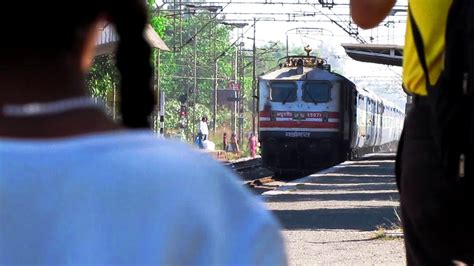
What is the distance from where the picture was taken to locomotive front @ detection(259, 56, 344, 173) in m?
27.2

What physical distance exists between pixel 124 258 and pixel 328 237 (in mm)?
8836

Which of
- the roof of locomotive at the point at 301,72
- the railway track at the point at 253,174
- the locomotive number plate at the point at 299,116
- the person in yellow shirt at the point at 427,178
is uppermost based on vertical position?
the roof of locomotive at the point at 301,72

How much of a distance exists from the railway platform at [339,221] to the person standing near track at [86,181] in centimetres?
675

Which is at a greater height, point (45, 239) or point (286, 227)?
point (45, 239)

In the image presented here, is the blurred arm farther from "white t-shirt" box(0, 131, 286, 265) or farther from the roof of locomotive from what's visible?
the roof of locomotive

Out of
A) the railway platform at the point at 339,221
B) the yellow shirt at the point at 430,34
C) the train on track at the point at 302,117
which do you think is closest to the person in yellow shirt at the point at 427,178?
the yellow shirt at the point at 430,34

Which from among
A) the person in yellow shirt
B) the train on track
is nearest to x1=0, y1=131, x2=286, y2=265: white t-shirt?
the person in yellow shirt

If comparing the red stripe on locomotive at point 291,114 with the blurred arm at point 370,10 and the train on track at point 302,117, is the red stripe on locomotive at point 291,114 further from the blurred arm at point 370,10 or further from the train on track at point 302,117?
the blurred arm at point 370,10

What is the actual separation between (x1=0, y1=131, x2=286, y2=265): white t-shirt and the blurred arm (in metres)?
1.57

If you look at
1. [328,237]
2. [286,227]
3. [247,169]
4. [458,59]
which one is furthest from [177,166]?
[247,169]

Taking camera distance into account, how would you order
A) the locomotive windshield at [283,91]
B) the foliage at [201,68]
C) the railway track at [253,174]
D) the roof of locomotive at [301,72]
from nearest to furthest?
the railway track at [253,174], the locomotive windshield at [283,91], the roof of locomotive at [301,72], the foliage at [201,68]

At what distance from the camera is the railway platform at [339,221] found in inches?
330

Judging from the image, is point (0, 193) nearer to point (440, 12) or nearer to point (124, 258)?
point (124, 258)

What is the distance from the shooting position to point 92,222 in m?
1.12
